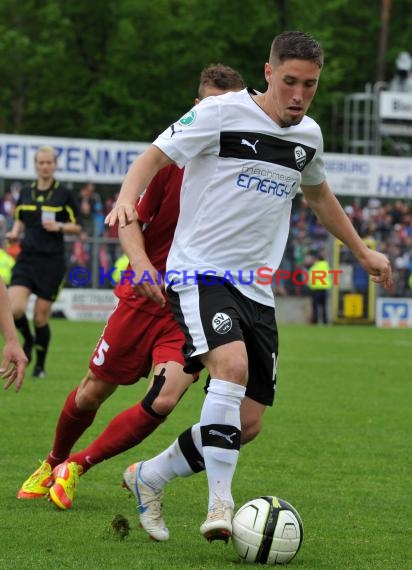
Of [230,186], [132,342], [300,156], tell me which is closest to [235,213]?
[230,186]

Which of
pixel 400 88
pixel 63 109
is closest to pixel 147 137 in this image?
pixel 63 109

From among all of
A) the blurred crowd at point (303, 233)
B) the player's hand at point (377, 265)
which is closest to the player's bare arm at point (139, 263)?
the player's hand at point (377, 265)

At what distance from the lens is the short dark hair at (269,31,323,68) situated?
5.30m

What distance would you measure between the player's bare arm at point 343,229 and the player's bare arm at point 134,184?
0.96 m

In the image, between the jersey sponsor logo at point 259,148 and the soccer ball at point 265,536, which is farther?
the jersey sponsor logo at point 259,148

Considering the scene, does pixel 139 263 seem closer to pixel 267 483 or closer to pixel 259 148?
pixel 259 148

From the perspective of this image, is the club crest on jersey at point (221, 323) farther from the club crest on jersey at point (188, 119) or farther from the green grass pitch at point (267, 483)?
the green grass pitch at point (267, 483)

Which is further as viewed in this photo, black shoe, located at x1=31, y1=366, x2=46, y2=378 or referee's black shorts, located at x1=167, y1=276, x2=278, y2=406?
black shoe, located at x1=31, y1=366, x2=46, y2=378

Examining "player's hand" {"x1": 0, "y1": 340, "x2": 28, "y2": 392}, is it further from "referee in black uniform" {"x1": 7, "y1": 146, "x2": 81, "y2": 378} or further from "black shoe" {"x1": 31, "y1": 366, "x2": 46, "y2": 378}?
"black shoe" {"x1": 31, "y1": 366, "x2": 46, "y2": 378}

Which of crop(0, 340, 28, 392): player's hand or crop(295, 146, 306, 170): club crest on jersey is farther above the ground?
crop(295, 146, 306, 170): club crest on jersey

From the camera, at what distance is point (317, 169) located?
5.82m

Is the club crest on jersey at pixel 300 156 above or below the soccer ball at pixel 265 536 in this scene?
above

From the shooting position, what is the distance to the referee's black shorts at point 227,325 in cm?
520

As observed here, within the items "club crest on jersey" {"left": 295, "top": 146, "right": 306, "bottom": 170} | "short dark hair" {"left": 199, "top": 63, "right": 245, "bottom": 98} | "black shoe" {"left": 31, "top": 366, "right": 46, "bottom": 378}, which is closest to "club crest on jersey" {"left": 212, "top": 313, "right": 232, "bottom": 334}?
"club crest on jersey" {"left": 295, "top": 146, "right": 306, "bottom": 170}
